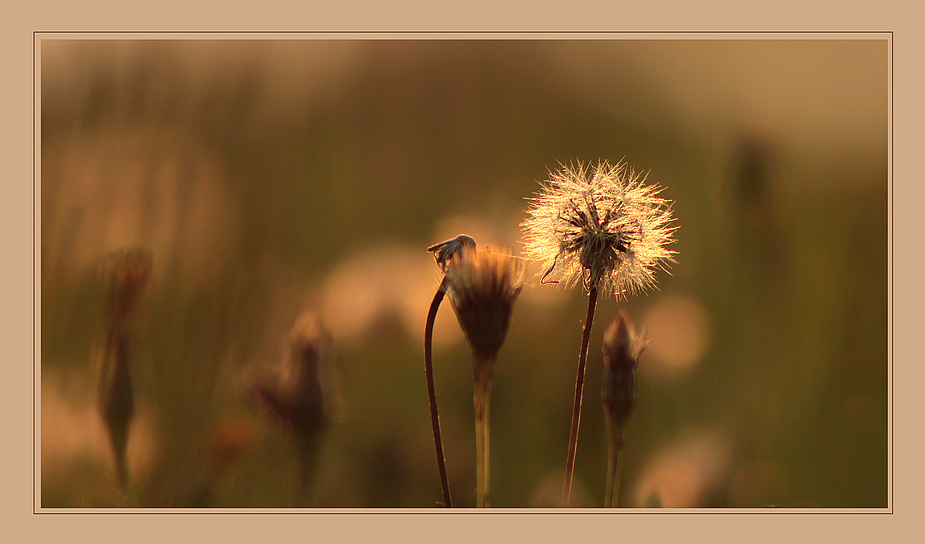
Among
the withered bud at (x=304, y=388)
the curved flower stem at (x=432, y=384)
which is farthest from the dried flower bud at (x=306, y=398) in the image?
the curved flower stem at (x=432, y=384)

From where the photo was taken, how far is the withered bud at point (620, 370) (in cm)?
77

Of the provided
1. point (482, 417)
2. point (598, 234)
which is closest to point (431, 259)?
point (598, 234)

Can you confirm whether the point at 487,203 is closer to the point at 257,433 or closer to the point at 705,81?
the point at 705,81

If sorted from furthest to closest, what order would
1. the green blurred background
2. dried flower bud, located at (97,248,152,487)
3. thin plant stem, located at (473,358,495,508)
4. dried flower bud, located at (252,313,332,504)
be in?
the green blurred background < dried flower bud, located at (97,248,152,487) < dried flower bud, located at (252,313,332,504) < thin plant stem, located at (473,358,495,508)

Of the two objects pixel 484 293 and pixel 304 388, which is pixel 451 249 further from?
pixel 304 388

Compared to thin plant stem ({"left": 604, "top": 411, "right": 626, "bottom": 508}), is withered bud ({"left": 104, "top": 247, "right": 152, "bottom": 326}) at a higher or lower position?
higher

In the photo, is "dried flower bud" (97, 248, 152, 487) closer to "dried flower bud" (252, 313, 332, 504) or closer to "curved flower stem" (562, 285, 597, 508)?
"dried flower bud" (252, 313, 332, 504)

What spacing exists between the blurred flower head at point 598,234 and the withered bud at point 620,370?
60mm

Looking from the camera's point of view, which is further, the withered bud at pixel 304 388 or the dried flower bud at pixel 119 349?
the dried flower bud at pixel 119 349

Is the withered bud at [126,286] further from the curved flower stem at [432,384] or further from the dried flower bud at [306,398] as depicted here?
the curved flower stem at [432,384]

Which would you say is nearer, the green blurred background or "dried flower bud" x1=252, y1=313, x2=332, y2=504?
"dried flower bud" x1=252, y1=313, x2=332, y2=504

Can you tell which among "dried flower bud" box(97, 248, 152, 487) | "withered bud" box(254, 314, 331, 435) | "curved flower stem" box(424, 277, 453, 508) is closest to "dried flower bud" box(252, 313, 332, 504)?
"withered bud" box(254, 314, 331, 435)

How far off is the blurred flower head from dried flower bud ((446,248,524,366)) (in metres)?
0.14

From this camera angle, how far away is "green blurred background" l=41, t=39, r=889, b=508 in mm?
1126
